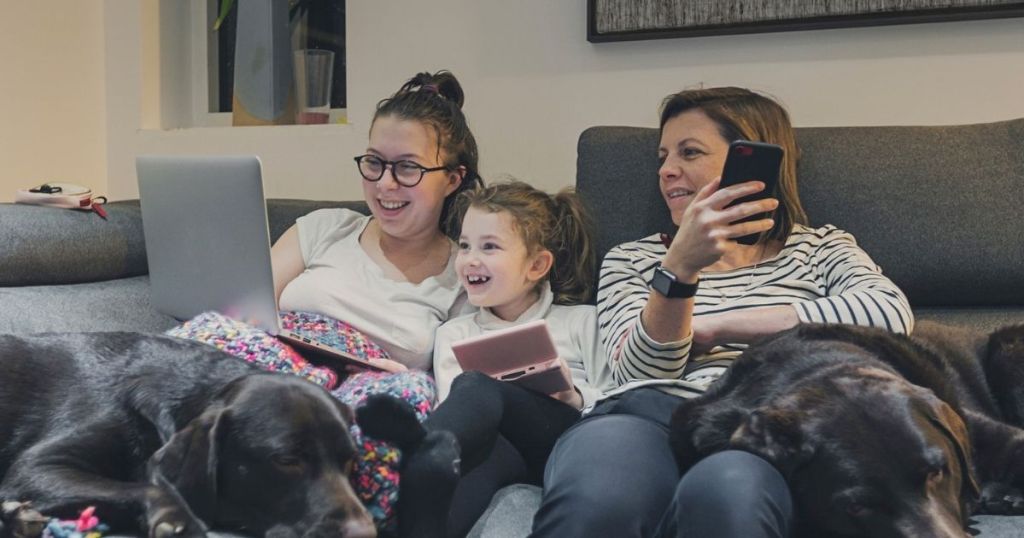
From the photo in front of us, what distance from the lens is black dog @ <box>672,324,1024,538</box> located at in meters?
1.22

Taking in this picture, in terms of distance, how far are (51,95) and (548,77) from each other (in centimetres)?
176

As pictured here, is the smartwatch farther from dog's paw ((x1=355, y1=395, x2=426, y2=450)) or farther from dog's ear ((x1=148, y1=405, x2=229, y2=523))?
dog's ear ((x1=148, y1=405, x2=229, y2=523))

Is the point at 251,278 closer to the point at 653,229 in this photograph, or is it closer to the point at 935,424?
the point at 653,229

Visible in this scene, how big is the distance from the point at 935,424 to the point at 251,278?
1.16 m

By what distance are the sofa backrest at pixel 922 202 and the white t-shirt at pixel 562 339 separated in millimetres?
229

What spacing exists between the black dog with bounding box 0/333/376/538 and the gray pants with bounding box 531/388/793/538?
0.30m

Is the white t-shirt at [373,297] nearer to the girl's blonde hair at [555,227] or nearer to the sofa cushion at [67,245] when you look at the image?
the girl's blonde hair at [555,227]

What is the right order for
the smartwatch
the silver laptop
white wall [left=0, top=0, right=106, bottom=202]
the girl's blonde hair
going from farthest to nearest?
white wall [left=0, top=0, right=106, bottom=202] → the girl's blonde hair → the silver laptop → the smartwatch

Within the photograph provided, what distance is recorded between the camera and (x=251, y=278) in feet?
5.77

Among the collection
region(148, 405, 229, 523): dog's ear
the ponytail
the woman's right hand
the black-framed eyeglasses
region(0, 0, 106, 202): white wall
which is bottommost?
region(148, 405, 229, 523): dog's ear

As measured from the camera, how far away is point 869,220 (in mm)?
1981

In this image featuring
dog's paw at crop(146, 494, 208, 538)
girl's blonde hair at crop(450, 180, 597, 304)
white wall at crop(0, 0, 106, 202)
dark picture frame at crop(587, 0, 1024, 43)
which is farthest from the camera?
white wall at crop(0, 0, 106, 202)

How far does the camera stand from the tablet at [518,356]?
1.61 metres

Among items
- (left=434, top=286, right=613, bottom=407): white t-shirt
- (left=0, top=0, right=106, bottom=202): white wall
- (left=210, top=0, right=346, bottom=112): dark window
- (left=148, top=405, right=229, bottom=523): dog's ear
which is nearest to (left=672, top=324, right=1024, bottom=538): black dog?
(left=434, top=286, right=613, bottom=407): white t-shirt
